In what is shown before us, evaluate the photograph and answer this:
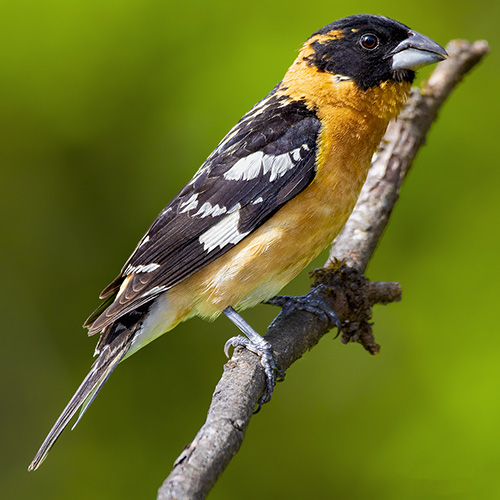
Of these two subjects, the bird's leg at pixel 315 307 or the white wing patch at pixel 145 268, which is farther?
the bird's leg at pixel 315 307

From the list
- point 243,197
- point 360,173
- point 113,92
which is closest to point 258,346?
point 243,197

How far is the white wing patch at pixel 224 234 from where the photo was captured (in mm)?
3275

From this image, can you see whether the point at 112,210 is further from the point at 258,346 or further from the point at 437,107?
the point at 437,107

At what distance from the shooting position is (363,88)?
352 centimetres

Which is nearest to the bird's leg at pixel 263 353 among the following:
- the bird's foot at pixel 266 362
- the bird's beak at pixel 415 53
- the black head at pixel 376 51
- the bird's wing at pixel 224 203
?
the bird's foot at pixel 266 362

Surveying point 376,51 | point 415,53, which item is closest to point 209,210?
point 376,51

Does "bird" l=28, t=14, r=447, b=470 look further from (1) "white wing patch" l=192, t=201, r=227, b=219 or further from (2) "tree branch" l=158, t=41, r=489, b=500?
(2) "tree branch" l=158, t=41, r=489, b=500

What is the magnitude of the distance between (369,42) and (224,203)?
1094 mm

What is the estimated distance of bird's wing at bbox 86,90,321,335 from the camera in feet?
10.7

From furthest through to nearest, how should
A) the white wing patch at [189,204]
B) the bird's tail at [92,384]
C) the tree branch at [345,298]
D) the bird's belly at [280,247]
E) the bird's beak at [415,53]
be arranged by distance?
the bird's beak at [415,53]
the white wing patch at [189,204]
the bird's belly at [280,247]
the bird's tail at [92,384]
the tree branch at [345,298]

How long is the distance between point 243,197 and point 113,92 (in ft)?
4.14

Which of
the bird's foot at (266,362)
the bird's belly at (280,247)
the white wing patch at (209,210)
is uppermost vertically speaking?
the white wing patch at (209,210)

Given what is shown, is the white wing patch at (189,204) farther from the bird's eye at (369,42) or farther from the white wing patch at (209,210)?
the bird's eye at (369,42)

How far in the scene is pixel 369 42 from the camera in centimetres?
357
